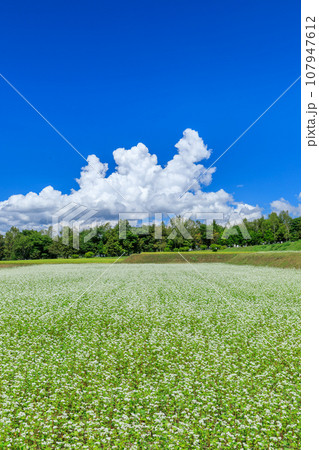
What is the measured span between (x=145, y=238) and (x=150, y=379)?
9491cm

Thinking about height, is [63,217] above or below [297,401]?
above

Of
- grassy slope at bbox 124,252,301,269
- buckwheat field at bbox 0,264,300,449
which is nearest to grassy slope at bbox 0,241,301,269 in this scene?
grassy slope at bbox 124,252,301,269

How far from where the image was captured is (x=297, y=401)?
7.07 m

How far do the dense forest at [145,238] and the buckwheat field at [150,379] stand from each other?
74.4 metres

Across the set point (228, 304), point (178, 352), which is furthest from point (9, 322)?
point (228, 304)

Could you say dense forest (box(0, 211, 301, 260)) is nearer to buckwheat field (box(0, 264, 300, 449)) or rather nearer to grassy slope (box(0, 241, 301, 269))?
grassy slope (box(0, 241, 301, 269))

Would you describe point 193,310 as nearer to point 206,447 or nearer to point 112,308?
point 112,308

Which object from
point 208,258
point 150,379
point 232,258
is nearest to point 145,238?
point 208,258

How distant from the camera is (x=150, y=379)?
26.8ft

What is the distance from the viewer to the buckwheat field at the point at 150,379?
5.97 m

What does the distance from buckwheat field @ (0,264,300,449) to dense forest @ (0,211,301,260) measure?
74394 mm

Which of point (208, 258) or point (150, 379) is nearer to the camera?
point (150, 379)

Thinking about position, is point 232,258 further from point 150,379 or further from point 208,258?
point 150,379
